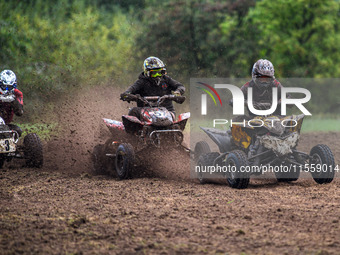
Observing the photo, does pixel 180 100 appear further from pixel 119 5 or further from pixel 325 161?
pixel 119 5

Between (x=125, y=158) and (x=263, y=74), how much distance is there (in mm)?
2718

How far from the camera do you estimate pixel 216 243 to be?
533cm

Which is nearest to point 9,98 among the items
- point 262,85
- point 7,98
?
point 7,98

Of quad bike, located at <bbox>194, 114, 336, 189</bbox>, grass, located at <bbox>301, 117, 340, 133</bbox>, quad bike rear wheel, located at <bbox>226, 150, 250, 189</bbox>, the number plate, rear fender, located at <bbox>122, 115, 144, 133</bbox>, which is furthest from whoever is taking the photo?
grass, located at <bbox>301, 117, 340, 133</bbox>

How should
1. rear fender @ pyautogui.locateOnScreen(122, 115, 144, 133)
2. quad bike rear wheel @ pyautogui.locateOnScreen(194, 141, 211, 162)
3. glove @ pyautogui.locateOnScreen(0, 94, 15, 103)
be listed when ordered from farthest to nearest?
glove @ pyautogui.locateOnScreen(0, 94, 15, 103), quad bike rear wheel @ pyautogui.locateOnScreen(194, 141, 211, 162), rear fender @ pyautogui.locateOnScreen(122, 115, 144, 133)

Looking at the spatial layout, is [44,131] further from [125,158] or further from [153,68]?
[125,158]

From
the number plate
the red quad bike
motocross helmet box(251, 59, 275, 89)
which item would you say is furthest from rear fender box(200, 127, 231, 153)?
the number plate

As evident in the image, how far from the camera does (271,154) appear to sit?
8617 mm

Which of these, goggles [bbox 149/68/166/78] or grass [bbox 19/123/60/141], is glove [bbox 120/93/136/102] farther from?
grass [bbox 19/123/60/141]

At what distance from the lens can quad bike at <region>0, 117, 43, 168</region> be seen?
10.5 m

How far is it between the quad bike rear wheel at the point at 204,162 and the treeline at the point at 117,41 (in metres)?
11.1

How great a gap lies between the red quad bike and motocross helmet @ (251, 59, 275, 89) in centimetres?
162

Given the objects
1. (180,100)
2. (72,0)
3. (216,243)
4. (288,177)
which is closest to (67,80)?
(72,0)

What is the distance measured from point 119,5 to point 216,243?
21032 mm
